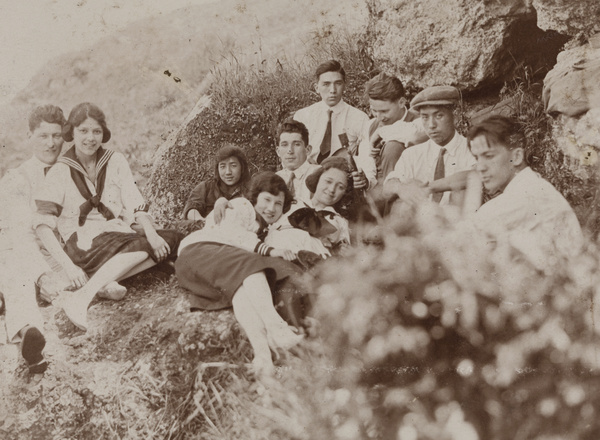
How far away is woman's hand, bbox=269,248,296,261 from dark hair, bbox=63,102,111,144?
1.12m

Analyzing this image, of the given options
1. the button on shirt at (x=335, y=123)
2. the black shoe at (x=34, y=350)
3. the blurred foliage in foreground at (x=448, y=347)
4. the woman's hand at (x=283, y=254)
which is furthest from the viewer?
the button on shirt at (x=335, y=123)

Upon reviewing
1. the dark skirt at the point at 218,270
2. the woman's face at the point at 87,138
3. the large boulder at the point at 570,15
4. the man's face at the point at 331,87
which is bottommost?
the dark skirt at the point at 218,270

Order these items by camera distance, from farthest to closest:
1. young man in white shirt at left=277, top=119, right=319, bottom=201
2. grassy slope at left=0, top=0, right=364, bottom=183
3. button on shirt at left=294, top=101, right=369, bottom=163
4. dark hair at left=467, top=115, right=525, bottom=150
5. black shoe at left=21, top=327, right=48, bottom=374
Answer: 1. grassy slope at left=0, top=0, right=364, bottom=183
2. button on shirt at left=294, top=101, right=369, bottom=163
3. young man in white shirt at left=277, top=119, right=319, bottom=201
4. black shoe at left=21, top=327, right=48, bottom=374
5. dark hair at left=467, top=115, right=525, bottom=150

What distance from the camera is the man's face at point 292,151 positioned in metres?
4.56

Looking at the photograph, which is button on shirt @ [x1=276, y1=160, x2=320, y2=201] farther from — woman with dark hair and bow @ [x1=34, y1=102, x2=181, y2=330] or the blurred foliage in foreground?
woman with dark hair and bow @ [x1=34, y1=102, x2=181, y2=330]

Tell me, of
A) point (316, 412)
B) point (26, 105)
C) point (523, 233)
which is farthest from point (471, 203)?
point (26, 105)

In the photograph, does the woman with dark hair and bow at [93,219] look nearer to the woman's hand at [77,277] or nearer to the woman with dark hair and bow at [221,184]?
the woman's hand at [77,277]

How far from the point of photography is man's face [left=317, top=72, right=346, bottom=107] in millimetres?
4754

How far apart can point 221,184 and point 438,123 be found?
1106 millimetres

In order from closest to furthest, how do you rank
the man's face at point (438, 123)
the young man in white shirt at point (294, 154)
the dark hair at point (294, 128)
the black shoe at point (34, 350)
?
1. the man's face at point (438, 123)
2. the black shoe at point (34, 350)
3. the young man in white shirt at point (294, 154)
4. the dark hair at point (294, 128)

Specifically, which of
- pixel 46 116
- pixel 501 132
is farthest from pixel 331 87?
pixel 46 116

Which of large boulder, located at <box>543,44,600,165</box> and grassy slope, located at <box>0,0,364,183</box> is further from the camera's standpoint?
grassy slope, located at <box>0,0,364,183</box>

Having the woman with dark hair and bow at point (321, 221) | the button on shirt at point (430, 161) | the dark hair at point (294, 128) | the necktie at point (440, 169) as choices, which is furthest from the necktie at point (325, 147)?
the necktie at point (440, 169)

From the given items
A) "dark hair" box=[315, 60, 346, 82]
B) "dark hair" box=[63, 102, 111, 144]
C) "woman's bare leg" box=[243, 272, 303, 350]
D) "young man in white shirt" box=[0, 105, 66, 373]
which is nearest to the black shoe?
"young man in white shirt" box=[0, 105, 66, 373]
